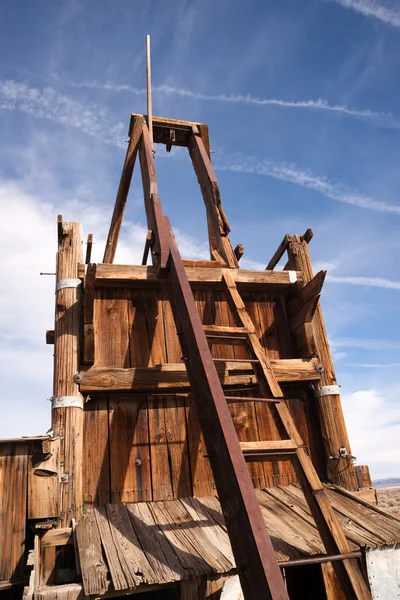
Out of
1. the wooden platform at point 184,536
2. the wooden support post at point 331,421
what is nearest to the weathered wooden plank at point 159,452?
the wooden platform at point 184,536

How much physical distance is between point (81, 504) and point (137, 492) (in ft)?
1.92

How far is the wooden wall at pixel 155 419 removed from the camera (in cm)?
472

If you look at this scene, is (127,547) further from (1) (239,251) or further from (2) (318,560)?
(1) (239,251)

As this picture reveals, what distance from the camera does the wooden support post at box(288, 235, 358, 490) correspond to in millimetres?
5168

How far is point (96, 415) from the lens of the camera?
4895 millimetres

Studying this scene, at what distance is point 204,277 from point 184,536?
2944 millimetres

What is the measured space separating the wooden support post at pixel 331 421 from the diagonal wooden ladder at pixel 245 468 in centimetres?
157

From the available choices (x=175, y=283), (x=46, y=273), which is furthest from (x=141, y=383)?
(x=46, y=273)

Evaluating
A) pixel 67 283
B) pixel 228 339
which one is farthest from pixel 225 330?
pixel 67 283

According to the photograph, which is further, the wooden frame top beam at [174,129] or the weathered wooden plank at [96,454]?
the wooden frame top beam at [174,129]

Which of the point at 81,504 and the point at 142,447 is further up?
the point at 142,447

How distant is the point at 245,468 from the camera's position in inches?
107

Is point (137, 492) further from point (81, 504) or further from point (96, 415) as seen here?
point (96, 415)

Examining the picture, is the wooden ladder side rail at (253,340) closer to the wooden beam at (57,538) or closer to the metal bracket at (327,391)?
the metal bracket at (327,391)
